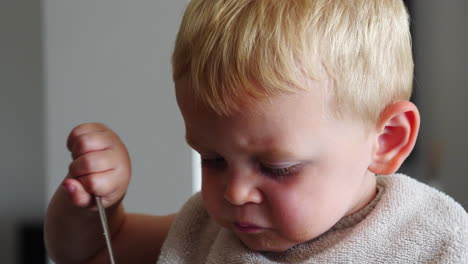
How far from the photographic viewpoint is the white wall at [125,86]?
1.20 metres

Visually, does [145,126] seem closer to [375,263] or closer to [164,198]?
[164,198]

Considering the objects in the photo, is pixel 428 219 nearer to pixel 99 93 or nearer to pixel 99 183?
pixel 99 183

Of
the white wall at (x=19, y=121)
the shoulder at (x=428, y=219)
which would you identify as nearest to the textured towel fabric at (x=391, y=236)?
the shoulder at (x=428, y=219)

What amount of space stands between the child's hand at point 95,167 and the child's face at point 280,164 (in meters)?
0.13

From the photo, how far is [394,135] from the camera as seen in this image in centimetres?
70

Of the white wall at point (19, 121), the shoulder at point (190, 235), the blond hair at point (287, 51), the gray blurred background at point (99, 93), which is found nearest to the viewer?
the blond hair at point (287, 51)

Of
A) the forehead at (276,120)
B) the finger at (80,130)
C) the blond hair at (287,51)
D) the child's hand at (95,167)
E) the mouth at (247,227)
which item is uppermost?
the blond hair at (287,51)

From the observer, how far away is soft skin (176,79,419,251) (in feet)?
2.01

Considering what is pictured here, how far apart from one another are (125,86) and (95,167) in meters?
0.52

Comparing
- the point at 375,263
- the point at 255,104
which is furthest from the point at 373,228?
the point at 255,104

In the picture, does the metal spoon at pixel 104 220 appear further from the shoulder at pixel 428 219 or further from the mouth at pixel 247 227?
the shoulder at pixel 428 219

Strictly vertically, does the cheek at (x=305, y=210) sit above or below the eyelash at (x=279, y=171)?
below

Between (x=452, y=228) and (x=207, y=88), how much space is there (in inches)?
11.7

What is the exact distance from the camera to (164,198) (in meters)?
1.30
